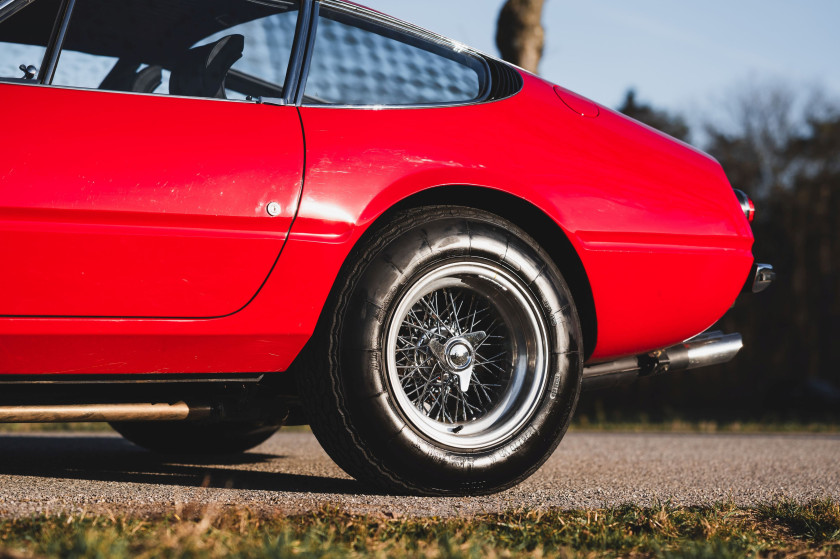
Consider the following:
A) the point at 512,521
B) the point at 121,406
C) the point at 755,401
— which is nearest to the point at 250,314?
the point at 121,406

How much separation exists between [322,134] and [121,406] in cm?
105

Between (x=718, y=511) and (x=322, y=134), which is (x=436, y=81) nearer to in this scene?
(x=322, y=134)

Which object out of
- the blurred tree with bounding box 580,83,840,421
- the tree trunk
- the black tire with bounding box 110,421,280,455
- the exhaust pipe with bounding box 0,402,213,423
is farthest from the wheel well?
the blurred tree with bounding box 580,83,840,421

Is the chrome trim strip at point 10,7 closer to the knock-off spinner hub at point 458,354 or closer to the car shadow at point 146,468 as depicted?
the car shadow at point 146,468

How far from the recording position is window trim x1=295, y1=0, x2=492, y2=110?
279 cm

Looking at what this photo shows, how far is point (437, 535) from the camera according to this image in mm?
2041

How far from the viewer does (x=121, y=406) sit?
262 cm

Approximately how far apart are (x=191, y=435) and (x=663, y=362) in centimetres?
214

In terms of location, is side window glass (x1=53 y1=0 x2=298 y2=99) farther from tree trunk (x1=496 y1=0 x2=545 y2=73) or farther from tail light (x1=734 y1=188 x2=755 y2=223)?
tree trunk (x1=496 y1=0 x2=545 y2=73)

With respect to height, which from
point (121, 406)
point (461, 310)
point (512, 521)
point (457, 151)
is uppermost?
point (457, 151)

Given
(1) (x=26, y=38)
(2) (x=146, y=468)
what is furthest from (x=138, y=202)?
(2) (x=146, y=468)

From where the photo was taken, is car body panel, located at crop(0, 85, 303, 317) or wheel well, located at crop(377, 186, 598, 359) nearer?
car body panel, located at crop(0, 85, 303, 317)

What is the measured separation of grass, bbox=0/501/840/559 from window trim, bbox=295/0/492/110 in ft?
4.33

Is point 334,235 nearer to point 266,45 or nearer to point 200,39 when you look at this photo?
point 266,45
